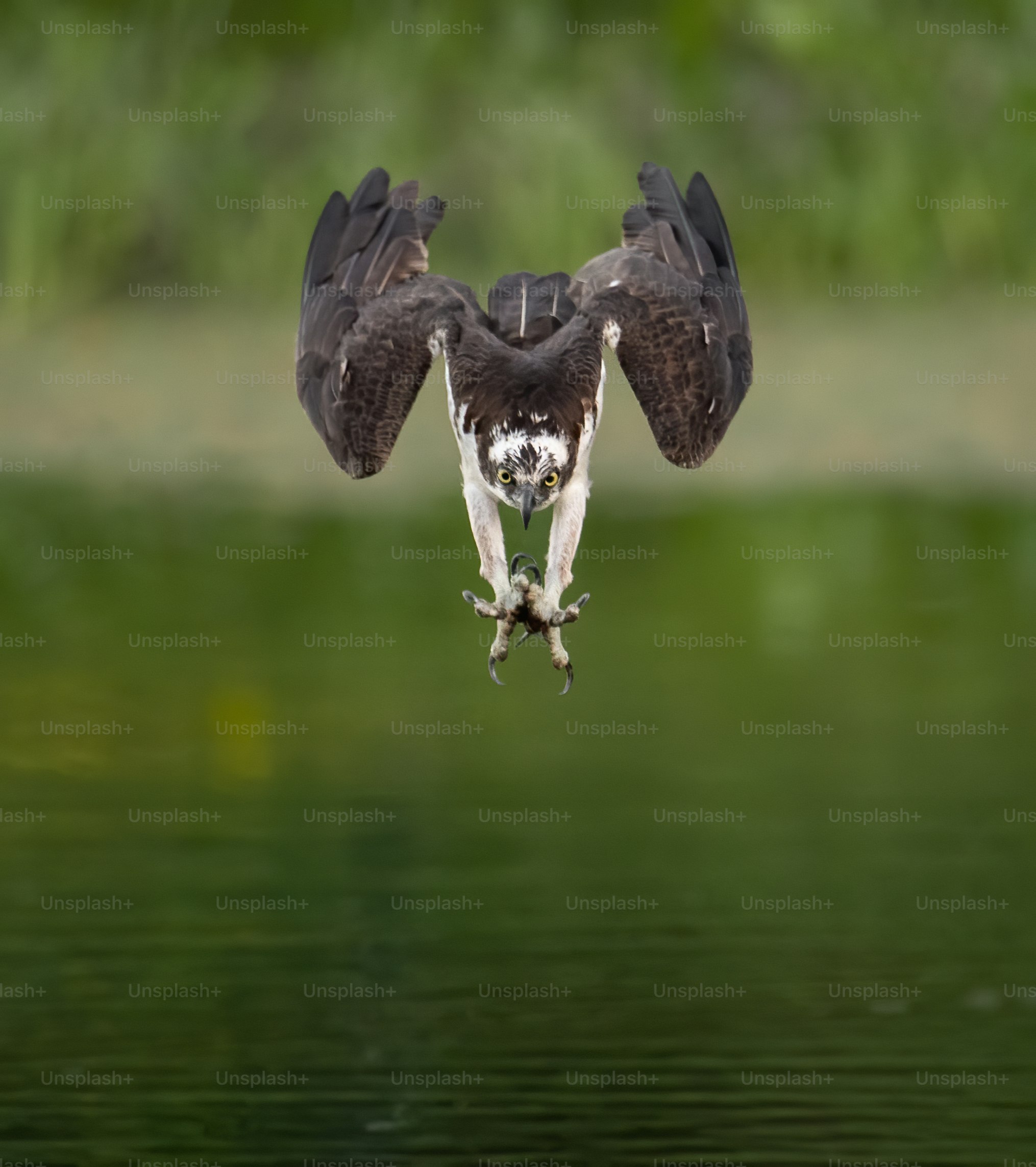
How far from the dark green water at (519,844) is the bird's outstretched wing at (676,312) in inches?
336

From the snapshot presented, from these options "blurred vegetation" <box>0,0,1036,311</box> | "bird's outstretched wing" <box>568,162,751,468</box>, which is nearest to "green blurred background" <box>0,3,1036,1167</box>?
"blurred vegetation" <box>0,0,1036,311</box>

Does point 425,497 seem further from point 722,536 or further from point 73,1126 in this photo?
point 73,1126

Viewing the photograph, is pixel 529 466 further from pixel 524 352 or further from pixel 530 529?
pixel 530 529

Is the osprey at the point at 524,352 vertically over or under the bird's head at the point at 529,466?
over

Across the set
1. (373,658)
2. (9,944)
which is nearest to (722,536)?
(373,658)

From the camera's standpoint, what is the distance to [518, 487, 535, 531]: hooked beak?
45.7 feet

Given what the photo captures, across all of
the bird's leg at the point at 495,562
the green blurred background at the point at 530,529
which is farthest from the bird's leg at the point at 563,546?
the green blurred background at the point at 530,529

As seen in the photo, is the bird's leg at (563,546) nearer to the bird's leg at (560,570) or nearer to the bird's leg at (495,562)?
the bird's leg at (560,570)

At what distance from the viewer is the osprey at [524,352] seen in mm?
14172

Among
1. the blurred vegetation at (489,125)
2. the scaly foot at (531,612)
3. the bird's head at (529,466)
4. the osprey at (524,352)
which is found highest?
the blurred vegetation at (489,125)

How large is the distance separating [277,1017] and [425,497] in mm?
14536

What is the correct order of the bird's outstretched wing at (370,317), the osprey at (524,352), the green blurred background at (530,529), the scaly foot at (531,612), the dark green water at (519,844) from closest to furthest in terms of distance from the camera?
1. the osprey at (524,352)
2. the scaly foot at (531,612)
3. the bird's outstretched wing at (370,317)
4. the dark green water at (519,844)
5. the green blurred background at (530,529)

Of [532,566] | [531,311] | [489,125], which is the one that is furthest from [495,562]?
[489,125]

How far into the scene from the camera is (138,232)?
133 ft
